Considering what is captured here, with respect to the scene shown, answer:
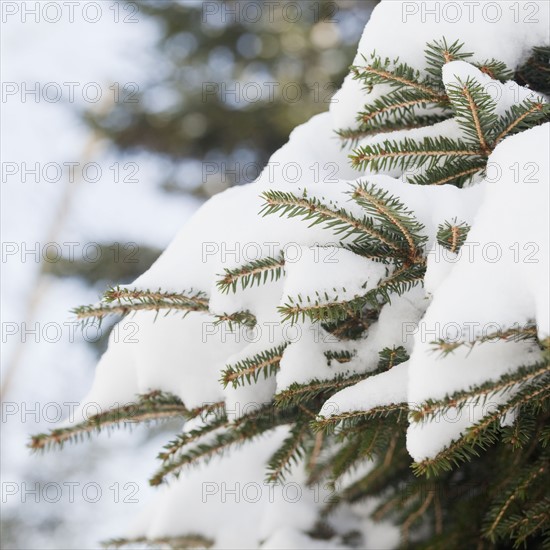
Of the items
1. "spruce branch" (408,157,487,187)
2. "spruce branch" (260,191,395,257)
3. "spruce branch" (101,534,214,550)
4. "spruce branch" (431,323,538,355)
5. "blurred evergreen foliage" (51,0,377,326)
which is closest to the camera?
"spruce branch" (431,323,538,355)

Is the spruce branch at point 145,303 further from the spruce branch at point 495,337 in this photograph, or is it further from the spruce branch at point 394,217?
the spruce branch at point 495,337

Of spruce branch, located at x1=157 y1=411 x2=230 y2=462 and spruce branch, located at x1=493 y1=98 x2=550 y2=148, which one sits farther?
spruce branch, located at x1=157 y1=411 x2=230 y2=462

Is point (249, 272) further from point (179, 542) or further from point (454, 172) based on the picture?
point (179, 542)

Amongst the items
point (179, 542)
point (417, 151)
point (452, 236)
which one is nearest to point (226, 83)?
point (179, 542)

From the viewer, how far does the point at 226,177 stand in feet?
17.7

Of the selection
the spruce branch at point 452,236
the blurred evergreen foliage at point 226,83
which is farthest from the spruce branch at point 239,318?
the blurred evergreen foliage at point 226,83

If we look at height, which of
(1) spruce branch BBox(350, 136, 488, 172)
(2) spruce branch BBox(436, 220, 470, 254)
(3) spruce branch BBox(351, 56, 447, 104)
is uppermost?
(3) spruce branch BBox(351, 56, 447, 104)

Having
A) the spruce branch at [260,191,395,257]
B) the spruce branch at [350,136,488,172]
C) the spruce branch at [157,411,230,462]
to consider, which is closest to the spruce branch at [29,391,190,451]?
the spruce branch at [157,411,230,462]

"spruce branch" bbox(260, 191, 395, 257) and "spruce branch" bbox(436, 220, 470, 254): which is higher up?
"spruce branch" bbox(260, 191, 395, 257)

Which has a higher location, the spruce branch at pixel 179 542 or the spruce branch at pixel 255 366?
the spruce branch at pixel 255 366

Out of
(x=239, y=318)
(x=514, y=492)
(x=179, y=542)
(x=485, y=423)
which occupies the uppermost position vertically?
(x=239, y=318)

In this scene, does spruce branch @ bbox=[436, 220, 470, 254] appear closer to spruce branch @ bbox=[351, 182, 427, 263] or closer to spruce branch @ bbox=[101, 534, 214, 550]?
spruce branch @ bbox=[351, 182, 427, 263]

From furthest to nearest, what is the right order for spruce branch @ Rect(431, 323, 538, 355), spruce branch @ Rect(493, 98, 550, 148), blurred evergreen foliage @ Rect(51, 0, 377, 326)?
blurred evergreen foliage @ Rect(51, 0, 377, 326)
spruce branch @ Rect(493, 98, 550, 148)
spruce branch @ Rect(431, 323, 538, 355)

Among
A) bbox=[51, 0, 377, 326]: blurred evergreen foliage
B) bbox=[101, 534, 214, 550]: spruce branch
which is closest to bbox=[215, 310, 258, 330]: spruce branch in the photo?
bbox=[101, 534, 214, 550]: spruce branch
